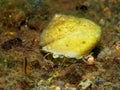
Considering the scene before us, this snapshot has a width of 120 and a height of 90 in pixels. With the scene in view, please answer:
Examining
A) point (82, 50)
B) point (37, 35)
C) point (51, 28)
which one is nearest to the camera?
point (82, 50)

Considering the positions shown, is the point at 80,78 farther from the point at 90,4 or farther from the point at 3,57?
the point at 90,4

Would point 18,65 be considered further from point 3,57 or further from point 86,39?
point 86,39

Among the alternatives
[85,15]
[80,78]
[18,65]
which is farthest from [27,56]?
[85,15]

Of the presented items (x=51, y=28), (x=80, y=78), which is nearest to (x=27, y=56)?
(x=51, y=28)

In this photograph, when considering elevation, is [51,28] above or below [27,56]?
above

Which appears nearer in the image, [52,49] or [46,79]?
[46,79]

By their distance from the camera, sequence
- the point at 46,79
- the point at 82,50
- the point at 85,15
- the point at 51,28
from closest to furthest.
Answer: the point at 46,79 < the point at 82,50 < the point at 51,28 < the point at 85,15
